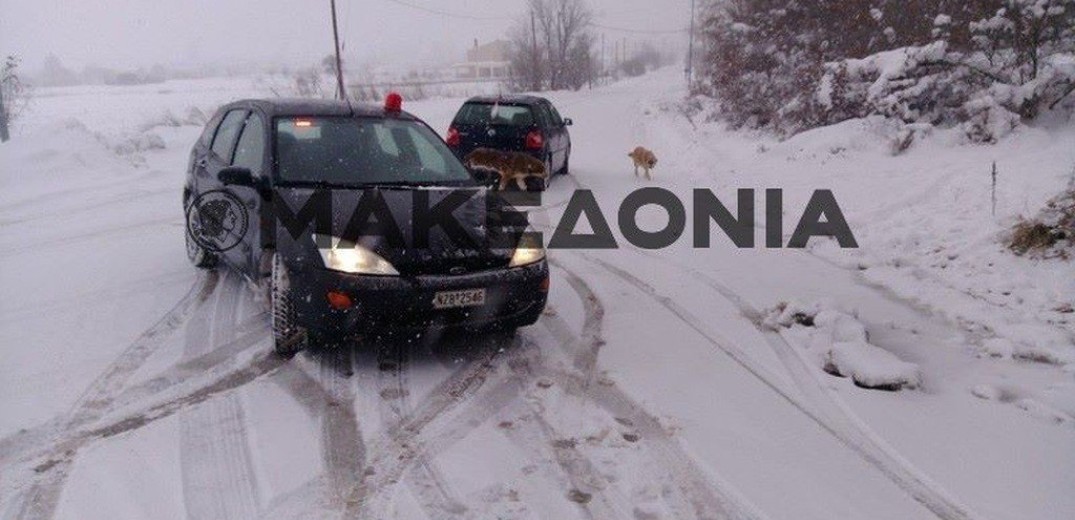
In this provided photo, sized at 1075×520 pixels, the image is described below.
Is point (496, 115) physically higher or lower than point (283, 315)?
higher

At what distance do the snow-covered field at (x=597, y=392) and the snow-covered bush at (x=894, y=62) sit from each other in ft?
9.48

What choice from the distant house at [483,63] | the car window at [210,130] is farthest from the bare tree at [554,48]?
the car window at [210,130]

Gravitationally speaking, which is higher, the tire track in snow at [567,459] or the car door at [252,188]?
the car door at [252,188]

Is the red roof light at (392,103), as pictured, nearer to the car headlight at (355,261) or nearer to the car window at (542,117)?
the car headlight at (355,261)

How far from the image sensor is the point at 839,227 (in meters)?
8.55

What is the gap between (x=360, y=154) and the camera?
5.38 m

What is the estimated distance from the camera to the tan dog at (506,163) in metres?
11.3

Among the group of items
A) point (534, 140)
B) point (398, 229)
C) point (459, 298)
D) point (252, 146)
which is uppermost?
point (252, 146)

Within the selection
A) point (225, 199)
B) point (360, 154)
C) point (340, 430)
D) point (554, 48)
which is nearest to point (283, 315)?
point (340, 430)

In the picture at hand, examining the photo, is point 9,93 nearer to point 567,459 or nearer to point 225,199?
point 225,199

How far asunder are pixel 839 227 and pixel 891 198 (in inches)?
35.4

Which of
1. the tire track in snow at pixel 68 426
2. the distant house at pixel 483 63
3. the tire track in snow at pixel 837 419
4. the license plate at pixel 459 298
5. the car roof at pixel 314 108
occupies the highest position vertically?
the distant house at pixel 483 63

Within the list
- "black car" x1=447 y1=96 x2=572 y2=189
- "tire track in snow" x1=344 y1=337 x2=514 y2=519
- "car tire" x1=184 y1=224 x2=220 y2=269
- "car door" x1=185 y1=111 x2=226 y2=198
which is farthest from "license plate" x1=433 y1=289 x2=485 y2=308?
"black car" x1=447 y1=96 x2=572 y2=189

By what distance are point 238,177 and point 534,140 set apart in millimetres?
7230
